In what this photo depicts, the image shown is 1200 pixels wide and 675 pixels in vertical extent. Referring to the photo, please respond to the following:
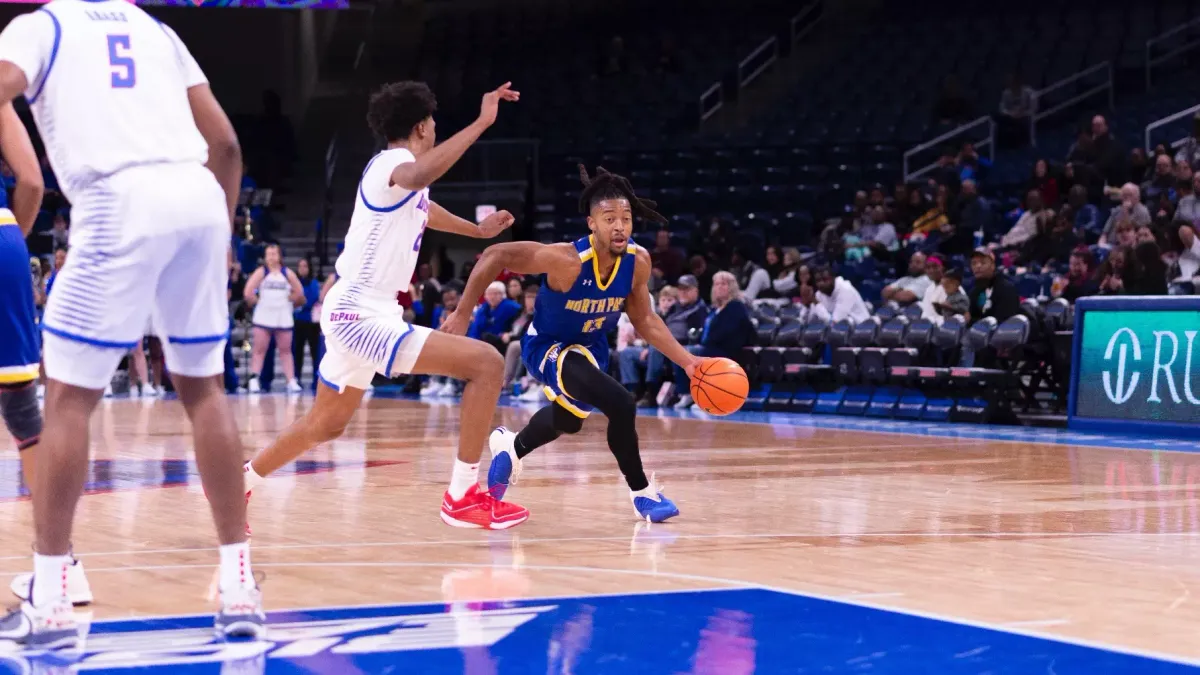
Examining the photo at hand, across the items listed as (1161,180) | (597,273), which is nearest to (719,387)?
(597,273)

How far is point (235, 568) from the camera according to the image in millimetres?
4402

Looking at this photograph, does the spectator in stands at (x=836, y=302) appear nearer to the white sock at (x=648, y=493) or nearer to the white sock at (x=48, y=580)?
the white sock at (x=648, y=493)

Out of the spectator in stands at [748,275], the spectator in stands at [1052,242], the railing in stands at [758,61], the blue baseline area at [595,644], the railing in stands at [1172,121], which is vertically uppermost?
the railing in stands at [758,61]

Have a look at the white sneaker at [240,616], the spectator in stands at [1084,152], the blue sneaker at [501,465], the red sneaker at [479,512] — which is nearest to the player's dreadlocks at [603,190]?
the blue sneaker at [501,465]

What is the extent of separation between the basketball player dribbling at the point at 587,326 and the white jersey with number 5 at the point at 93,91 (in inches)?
115

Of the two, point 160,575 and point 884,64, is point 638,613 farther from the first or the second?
point 884,64

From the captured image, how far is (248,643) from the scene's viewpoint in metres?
4.26

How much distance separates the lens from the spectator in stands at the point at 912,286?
16656 mm

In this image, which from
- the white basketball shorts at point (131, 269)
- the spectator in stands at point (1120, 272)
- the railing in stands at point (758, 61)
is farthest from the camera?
the railing in stands at point (758, 61)

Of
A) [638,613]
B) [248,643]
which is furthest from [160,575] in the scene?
[638,613]

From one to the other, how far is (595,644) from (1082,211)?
1418cm

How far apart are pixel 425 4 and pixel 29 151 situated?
2652 cm

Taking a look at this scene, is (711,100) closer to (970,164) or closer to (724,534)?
(970,164)

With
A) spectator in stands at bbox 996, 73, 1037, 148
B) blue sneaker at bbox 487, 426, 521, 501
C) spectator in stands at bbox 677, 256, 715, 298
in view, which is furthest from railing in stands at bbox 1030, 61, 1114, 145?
blue sneaker at bbox 487, 426, 521, 501
